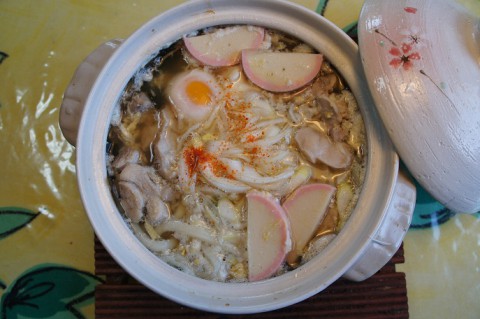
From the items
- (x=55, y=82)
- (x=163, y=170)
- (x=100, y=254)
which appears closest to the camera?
(x=163, y=170)

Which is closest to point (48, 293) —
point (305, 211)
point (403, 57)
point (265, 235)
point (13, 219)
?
point (13, 219)

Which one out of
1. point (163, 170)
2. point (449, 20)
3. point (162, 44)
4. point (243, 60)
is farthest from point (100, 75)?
point (449, 20)

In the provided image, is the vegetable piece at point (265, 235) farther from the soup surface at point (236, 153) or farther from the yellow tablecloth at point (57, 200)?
the yellow tablecloth at point (57, 200)


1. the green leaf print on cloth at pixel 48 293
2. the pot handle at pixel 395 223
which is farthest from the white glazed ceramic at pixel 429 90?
the green leaf print on cloth at pixel 48 293

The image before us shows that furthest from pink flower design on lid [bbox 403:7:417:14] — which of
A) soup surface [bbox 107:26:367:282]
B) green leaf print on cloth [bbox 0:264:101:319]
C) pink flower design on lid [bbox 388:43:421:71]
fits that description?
green leaf print on cloth [bbox 0:264:101:319]

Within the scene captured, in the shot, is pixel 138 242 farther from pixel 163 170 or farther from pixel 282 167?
pixel 282 167

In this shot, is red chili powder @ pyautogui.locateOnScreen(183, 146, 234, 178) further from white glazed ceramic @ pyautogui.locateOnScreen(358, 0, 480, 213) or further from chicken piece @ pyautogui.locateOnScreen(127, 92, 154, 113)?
white glazed ceramic @ pyautogui.locateOnScreen(358, 0, 480, 213)
